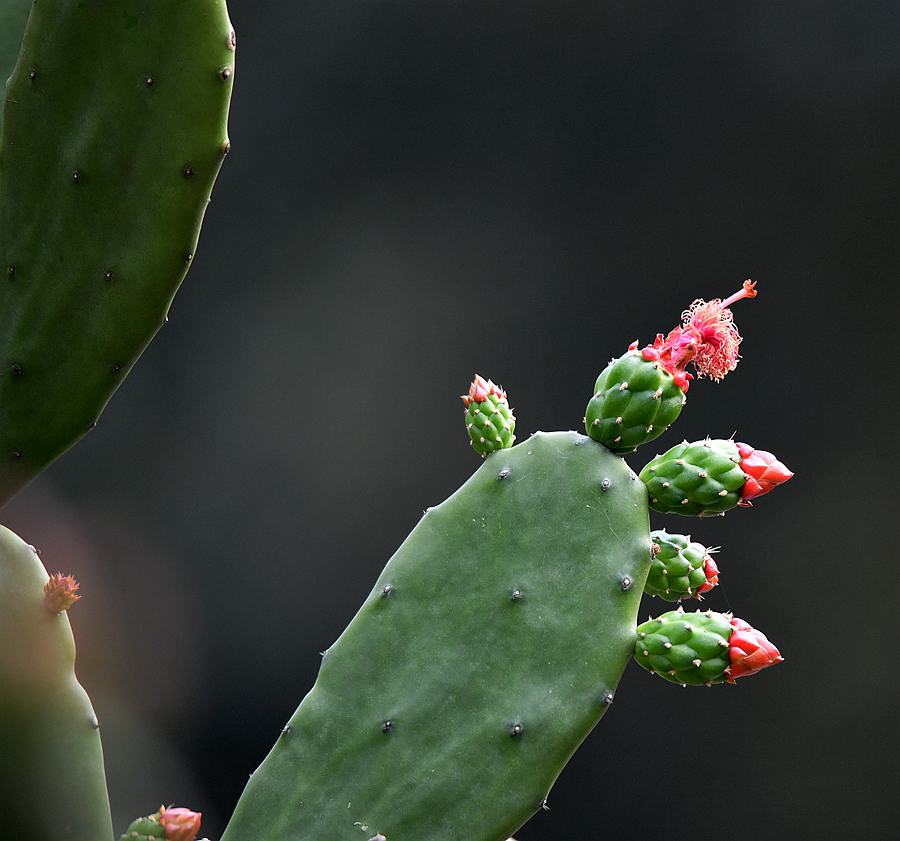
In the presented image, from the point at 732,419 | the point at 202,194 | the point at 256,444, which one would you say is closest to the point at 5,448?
the point at 202,194

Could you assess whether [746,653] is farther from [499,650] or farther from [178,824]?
[178,824]

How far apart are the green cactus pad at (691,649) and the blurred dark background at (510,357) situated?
6.84ft

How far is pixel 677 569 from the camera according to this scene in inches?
27.8

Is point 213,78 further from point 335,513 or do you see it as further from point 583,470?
point 335,513

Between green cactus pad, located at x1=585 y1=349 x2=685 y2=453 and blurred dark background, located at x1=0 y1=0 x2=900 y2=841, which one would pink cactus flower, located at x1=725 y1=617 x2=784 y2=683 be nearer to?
green cactus pad, located at x1=585 y1=349 x2=685 y2=453

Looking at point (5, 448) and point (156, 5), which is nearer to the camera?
point (156, 5)

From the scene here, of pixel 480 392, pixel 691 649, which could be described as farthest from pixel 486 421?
pixel 691 649

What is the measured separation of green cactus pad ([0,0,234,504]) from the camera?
616 millimetres

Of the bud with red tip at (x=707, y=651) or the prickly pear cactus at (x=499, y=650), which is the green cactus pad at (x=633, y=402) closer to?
the prickly pear cactus at (x=499, y=650)

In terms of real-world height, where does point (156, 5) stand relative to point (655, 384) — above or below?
above

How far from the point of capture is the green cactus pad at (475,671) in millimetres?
630

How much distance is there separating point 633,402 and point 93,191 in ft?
1.48

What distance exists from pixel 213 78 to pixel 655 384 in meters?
0.40

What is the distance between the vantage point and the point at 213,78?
0.61 meters
